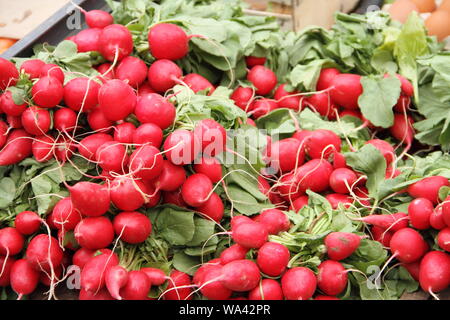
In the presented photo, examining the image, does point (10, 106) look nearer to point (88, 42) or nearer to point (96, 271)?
point (88, 42)

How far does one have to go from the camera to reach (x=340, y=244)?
146 centimetres

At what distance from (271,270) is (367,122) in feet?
3.14

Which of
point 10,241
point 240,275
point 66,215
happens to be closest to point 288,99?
point 240,275

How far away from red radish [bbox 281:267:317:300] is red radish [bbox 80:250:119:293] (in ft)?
1.70

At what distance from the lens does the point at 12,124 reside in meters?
1.61

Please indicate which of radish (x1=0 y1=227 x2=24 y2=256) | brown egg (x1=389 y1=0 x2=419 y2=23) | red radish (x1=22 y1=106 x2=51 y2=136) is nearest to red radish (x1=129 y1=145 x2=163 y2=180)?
red radish (x1=22 y1=106 x2=51 y2=136)

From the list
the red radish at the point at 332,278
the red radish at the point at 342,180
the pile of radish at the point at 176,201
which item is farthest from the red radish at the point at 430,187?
the red radish at the point at 332,278

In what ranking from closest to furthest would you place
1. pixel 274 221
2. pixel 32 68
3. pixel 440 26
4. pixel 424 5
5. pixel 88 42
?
pixel 274 221, pixel 32 68, pixel 88 42, pixel 440 26, pixel 424 5

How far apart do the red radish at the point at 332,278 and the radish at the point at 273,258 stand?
0.39ft

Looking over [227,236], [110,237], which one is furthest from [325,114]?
[110,237]

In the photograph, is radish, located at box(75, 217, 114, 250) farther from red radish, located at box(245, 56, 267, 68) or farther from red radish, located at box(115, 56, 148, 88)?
red radish, located at box(245, 56, 267, 68)

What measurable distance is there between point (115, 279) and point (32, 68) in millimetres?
832

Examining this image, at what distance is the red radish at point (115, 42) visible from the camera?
5.94 feet

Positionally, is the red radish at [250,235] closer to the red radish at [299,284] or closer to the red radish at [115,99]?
the red radish at [299,284]
